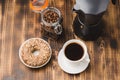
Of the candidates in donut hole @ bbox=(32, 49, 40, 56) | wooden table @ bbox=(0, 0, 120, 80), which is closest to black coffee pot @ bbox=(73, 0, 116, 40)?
wooden table @ bbox=(0, 0, 120, 80)

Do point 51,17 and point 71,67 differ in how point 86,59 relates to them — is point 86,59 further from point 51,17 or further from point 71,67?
point 51,17

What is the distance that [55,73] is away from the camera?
1.31 meters

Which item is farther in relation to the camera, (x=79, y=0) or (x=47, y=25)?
(x=47, y=25)

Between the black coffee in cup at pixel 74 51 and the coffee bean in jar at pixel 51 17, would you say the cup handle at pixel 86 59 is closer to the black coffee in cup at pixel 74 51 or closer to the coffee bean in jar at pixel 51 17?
the black coffee in cup at pixel 74 51

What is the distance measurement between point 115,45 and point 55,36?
0.23 m

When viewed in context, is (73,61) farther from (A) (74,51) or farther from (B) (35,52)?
(B) (35,52)

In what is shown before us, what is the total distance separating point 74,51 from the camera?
128 centimetres

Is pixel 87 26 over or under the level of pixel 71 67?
over

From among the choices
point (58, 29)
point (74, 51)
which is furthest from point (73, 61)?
point (58, 29)

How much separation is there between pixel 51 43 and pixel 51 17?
0.32ft

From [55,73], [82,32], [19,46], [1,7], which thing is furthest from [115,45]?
[1,7]

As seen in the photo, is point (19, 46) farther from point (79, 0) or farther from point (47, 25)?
point (79, 0)

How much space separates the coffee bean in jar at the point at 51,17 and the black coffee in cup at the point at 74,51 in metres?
0.11

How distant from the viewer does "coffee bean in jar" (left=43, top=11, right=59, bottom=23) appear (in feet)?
4.35
